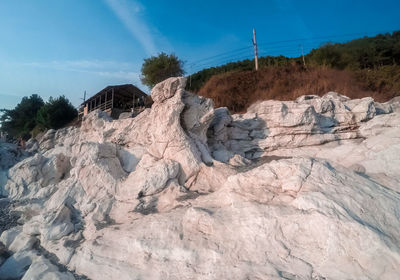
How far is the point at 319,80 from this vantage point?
37.3ft

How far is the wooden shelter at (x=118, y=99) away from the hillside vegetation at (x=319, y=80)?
9.50 meters

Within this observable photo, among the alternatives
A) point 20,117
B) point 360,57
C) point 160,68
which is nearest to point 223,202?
point 160,68

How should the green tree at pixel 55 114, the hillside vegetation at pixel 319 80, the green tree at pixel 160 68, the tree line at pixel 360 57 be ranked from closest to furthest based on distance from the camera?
the hillside vegetation at pixel 319 80, the tree line at pixel 360 57, the green tree at pixel 160 68, the green tree at pixel 55 114

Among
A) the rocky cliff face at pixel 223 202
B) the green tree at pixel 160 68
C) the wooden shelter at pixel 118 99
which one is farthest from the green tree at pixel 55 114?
the rocky cliff face at pixel 223 202

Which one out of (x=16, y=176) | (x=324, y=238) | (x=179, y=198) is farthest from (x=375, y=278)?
(x=16, y=176)

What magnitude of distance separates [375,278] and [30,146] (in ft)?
80.6

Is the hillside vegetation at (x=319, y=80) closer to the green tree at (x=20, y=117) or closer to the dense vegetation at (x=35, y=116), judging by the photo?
the dense vegetation at (x=35, y=116)

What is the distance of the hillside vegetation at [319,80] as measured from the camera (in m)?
10.8

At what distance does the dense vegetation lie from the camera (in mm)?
24172

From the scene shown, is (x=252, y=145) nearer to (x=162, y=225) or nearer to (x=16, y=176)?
(x=162, y=225)

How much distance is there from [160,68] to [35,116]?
75.4ft

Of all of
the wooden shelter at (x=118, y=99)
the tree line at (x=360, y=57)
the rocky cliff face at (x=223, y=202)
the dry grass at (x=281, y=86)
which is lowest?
the rocky cliff face at (x=223, y=202)

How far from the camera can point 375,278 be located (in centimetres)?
212

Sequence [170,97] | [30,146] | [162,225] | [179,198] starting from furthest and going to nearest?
[30,146] < [170,97] < [179,198] < [162,225]
